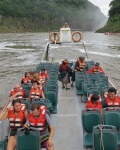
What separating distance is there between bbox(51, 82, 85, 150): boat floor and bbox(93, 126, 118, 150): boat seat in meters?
1.19

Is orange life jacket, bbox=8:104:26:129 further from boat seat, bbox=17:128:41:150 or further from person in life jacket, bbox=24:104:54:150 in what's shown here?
boat seat, bbox=17:128:41:150

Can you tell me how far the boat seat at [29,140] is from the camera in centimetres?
595

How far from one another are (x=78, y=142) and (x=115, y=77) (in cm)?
1428

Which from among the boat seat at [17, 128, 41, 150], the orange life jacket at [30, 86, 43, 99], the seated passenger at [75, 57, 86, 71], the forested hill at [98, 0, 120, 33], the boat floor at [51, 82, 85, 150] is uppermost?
the forested hill at [98, 0, 120, 33]

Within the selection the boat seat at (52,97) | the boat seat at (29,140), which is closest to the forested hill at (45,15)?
the boat seat at (52,97)

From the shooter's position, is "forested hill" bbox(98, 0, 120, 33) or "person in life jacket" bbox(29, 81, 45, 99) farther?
"forested hill" bbox(98, 0, 120, 33)

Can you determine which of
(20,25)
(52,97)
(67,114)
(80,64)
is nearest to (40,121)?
(52,97)

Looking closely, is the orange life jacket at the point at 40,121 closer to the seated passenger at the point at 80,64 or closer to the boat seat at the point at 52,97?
the boat seat at the point at 52,97

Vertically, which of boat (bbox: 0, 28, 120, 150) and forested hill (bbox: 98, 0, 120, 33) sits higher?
forested hill (bbox: 98, 0, 120, 33)

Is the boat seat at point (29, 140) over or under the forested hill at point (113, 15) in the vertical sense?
under

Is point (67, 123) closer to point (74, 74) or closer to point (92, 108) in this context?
point (92, 108)

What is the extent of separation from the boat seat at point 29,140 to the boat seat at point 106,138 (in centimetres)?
116

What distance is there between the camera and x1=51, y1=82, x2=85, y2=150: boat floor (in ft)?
23.8

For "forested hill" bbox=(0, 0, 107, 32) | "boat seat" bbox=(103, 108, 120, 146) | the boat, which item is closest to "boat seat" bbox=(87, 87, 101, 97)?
the boat
